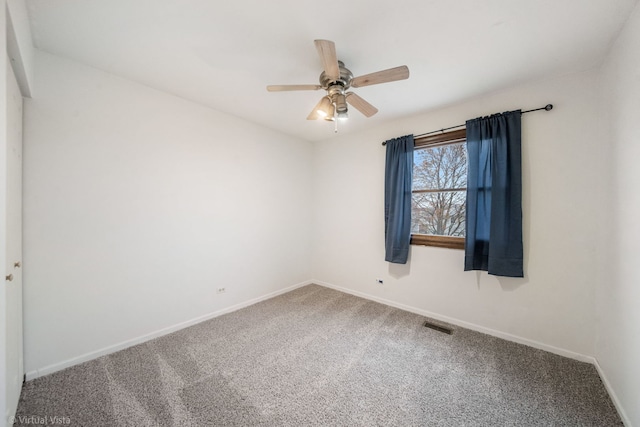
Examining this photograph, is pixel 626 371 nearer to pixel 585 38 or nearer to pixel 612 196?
pixel 612 196

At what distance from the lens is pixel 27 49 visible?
161 cm

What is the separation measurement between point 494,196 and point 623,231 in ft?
2.89

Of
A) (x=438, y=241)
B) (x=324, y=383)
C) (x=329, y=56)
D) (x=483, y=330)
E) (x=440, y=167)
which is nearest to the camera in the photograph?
(x=329, y=56)

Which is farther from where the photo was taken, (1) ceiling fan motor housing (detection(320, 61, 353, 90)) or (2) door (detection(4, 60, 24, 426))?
(1) ceiling fan motor housing (detection(320, 61, 353, 90))

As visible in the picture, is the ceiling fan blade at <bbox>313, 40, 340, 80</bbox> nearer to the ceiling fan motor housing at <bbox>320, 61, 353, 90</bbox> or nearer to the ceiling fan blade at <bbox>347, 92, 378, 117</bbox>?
the ceiling fan motor housing at <bbox>320, 61, 353, 90</bbox>

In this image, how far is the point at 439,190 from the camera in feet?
9.70

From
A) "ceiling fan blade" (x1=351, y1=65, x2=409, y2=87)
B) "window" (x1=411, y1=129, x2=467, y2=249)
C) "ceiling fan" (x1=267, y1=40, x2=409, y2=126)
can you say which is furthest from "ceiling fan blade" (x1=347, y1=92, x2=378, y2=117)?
"window" (x1=411, y1=129, x2=467, y2=249)

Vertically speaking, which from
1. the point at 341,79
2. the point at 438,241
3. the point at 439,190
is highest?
the point at 341,79

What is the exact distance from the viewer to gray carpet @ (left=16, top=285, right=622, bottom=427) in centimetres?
152

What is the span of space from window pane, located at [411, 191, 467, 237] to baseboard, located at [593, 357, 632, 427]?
1.47 metres

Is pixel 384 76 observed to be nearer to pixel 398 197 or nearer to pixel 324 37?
pixel 324 37

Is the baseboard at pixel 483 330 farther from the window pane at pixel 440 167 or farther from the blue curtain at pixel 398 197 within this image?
the window pane at pixel 440 167

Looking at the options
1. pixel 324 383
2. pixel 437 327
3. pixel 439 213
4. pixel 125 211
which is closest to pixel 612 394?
pixel 437 327

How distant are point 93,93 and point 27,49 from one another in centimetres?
46
